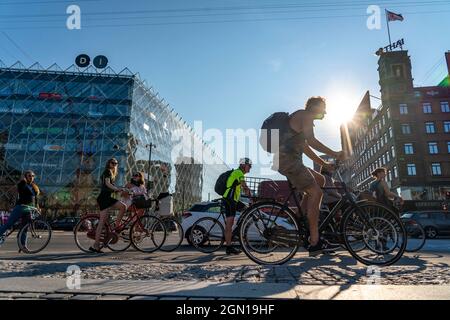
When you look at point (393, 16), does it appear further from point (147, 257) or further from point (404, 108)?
point (147, 257)

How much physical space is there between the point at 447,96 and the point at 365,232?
54570 mm

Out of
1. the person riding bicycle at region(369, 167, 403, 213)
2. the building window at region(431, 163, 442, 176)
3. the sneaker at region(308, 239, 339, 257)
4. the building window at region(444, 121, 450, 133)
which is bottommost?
the sneaker at region(308, 239, 339, 257)

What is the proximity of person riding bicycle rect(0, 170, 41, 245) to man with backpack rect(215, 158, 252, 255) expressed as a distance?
12.8 ft

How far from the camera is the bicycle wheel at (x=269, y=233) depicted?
375 centimetres

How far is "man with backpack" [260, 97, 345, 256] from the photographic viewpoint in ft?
12.1

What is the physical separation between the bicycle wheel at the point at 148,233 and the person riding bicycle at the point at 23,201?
7.39 feet

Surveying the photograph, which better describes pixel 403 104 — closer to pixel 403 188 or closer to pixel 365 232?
pixel 403 188

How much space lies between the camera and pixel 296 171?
12.7 ft

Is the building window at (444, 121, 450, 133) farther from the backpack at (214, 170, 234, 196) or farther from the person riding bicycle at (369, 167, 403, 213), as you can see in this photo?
the backpack at (214, 170, 234, 196)

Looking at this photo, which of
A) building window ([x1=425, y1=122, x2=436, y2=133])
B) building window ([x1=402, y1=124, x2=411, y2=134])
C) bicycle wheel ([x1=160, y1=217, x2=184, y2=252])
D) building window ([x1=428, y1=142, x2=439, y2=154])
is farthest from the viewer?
building window ([x1=402, y1=124, x2=411, y2=134])

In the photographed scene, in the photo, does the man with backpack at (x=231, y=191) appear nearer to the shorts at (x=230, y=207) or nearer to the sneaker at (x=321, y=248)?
the shorts at (x=230, y=207)

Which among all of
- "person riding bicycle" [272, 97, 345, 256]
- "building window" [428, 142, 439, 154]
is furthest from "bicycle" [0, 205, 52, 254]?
"building window" [428, 142, 439, 154]

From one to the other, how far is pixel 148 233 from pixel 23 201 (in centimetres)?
264

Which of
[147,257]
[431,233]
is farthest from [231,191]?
[431,233]
